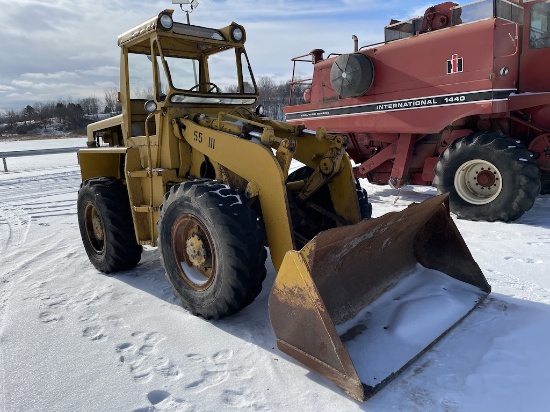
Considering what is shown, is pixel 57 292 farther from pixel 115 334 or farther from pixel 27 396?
pixel 27 396

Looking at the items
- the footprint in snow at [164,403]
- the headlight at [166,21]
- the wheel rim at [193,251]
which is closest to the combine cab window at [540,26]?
the headlight at [166,21]

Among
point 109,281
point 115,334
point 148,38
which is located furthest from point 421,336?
point 148,38

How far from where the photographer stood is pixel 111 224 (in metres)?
4.78

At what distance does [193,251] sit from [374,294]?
1524 mm

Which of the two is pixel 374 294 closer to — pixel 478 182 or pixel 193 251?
pixel 193 251

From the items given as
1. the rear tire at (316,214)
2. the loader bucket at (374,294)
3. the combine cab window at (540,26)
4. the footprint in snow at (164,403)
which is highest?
the combine cab window at (540,26)

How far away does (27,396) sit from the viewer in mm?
2748

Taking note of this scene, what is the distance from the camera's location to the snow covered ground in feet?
8.58

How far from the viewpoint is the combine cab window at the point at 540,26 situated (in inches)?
256

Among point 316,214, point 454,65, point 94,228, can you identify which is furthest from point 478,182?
point 94,228

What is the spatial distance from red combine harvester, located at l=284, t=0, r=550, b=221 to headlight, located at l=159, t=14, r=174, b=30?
4.10 m

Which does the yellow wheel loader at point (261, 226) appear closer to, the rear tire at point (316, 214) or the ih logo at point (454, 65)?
the rear tire at point (316, 214)

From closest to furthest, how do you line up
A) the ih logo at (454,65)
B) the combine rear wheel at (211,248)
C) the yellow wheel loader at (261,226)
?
the yellow wheel loader at (261,226)
the combine rear wheel at (211,248)
the ih logo at (454,65)

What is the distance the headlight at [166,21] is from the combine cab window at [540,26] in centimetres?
534
